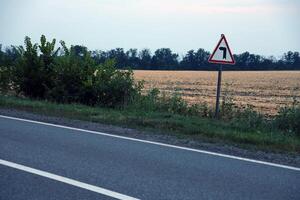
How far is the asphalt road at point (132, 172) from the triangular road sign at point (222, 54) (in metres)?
4.42

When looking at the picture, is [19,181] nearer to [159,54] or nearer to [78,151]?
[78,151]

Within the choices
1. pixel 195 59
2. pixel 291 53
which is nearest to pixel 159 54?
pixel 195 59

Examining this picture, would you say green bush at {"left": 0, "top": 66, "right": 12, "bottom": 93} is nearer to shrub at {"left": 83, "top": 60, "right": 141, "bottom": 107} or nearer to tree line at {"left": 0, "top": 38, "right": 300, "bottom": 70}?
shrub at {"left": 83, "top": 60, "right": 141, "bottom": 107}

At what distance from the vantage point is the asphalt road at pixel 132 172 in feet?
18.1

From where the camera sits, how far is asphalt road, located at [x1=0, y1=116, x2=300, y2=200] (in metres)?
5.53

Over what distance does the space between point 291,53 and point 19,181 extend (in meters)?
116

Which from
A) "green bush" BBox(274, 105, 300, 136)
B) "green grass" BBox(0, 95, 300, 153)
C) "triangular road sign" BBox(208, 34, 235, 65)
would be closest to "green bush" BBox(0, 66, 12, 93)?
"green grass" BBox(0, 95, 300, 153)

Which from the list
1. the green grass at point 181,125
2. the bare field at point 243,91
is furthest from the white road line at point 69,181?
the bare field at point 243,91

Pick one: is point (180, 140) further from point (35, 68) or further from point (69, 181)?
point (35, 68)

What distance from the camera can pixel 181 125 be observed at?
37.6 feet

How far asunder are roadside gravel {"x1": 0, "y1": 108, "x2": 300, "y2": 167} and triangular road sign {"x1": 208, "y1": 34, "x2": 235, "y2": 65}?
3144 millimetres

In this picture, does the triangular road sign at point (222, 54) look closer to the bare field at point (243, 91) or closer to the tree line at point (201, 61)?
the bare field at point (243, 91)

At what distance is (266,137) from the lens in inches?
386

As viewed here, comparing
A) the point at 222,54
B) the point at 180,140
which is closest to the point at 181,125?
the point at 180,140
